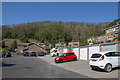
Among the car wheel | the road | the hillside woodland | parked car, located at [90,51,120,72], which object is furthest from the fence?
the hillside woodland

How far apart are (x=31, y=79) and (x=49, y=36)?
255 ft

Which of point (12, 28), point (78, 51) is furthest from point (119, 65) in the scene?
point (12, 28)

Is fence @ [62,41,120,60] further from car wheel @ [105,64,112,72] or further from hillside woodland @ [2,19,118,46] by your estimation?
hillside woodland @ [2,19,118,46]

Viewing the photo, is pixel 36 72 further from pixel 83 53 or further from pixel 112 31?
pixel 112 31

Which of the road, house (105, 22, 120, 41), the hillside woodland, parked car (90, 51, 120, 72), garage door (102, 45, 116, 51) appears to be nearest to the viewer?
the road

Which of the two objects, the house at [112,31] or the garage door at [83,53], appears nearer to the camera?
the garage door at [83,53]

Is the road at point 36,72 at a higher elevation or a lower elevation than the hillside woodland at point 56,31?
lower

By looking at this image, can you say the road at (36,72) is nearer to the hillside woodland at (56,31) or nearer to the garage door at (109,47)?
the garage door at (109,47)

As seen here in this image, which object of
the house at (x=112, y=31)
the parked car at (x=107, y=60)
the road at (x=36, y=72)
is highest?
the house at (x=112, y=31)

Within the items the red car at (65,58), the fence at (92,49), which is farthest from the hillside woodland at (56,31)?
the red car at (65,58)

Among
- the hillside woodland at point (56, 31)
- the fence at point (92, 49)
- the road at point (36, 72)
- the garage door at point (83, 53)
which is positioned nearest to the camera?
the road at point (36, 72)

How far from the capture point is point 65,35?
78.6m

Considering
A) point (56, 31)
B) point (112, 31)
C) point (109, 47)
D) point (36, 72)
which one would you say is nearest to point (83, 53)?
point (109, 47)

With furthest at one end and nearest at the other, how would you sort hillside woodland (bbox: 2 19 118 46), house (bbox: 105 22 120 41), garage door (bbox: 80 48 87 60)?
hillside woodland (bbox: 2 19 118 46) → house (bbox: 105 22 120 41) → garage door (bbox: 80 48 87 60)
